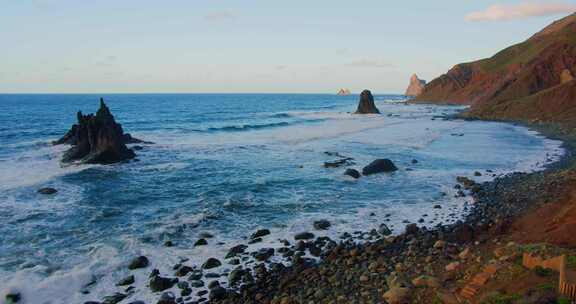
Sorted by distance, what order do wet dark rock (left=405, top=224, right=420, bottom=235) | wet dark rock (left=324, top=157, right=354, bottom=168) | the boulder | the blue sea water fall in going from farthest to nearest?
wet dark rock (left=324, top=157, right=354, bottom=168), the boulder, wet dark rock (left=405, top=224, right=420, bottom=235), the blue sea water

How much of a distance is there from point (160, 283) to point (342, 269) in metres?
6.49

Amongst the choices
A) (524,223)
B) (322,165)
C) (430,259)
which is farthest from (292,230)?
(322,165)

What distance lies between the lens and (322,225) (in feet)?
71.2

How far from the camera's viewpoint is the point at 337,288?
14.7 m

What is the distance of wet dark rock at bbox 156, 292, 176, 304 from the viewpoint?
14.6m

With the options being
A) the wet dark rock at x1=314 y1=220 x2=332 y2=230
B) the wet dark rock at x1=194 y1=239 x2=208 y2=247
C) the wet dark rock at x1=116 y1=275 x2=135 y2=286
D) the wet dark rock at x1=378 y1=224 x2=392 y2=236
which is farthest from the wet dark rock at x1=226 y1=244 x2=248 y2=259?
the wet dark rock at x1=378 y1=224 x2=392 y2=236

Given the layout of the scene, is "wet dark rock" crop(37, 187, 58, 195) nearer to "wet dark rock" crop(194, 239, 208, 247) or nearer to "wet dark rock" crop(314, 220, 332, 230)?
"wet dark rock" crop(194, 239, 208, 247)

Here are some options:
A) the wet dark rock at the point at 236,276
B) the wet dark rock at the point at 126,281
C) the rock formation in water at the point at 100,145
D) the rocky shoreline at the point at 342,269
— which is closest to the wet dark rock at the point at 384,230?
the rocky shoreline at the point at 342,269

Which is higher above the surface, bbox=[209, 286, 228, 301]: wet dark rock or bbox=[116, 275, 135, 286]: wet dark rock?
bbox=[209, 286, 228, 301]: wet dark rock

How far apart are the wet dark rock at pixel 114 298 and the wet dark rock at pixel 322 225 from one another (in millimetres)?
9502

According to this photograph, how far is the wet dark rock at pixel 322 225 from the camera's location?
21.6m

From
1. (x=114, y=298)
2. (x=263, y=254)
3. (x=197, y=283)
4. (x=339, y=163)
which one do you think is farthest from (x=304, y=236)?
(x=339, y=163)

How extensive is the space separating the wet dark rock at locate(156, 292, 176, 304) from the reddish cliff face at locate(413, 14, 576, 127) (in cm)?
6215

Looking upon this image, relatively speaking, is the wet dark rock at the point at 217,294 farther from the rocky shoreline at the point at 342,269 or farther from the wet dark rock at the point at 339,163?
the wet dark rock at the point at 339,163
